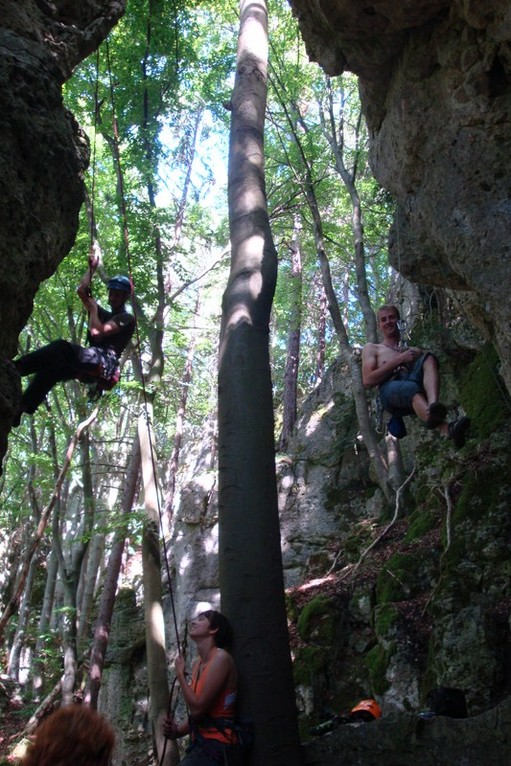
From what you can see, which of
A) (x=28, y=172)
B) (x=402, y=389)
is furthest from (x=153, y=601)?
(x=28, y=172)

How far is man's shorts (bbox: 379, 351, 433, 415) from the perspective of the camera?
6.09m

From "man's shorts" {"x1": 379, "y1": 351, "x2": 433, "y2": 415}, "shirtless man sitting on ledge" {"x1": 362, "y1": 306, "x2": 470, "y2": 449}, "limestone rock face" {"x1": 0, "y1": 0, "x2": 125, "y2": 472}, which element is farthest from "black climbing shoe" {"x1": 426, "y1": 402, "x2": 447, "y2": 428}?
"limestone rock face" {"x1": 0, "y1": 0, "x2": 125, "y2": 472}

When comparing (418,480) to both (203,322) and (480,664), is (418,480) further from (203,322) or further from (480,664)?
(203,322)

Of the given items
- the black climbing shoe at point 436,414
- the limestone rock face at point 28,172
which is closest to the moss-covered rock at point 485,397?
the black climbing shoe at point 436,414

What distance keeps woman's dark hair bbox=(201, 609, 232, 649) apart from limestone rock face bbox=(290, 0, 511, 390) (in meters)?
2.94

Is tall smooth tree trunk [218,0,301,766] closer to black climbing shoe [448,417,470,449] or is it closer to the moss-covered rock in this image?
black climbing shoe [448,417,470,449]

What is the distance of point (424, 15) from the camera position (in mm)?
5711

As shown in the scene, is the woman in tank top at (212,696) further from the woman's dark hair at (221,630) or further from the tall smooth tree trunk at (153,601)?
the tall smooth tree trunk at (153,601)

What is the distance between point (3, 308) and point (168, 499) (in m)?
15.9

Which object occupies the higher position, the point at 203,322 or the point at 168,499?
the point at 203,322

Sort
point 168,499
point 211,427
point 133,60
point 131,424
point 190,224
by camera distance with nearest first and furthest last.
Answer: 1. point 133,60
2. point 190,224
3. point 168,499
4. point 211,427
5. point 131,424

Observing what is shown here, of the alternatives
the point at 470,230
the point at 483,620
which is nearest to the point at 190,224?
the point at 470,230

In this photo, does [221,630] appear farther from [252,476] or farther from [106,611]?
[106,611]

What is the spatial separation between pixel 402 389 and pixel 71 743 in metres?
4.76
